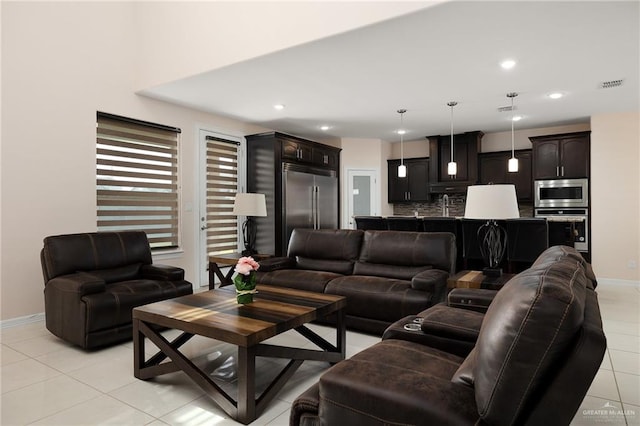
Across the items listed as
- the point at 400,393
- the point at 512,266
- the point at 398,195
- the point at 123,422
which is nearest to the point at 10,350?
the point at 123,422

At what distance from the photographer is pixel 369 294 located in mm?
3500

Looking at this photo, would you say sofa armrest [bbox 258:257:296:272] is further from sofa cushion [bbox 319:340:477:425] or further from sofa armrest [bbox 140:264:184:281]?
sofa cushion [bbox 319:340:477:425]

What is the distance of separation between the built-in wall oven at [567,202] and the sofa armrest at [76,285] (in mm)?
5930

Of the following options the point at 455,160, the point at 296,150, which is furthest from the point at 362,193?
the point at 296,150

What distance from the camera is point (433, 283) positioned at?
333 centimetres

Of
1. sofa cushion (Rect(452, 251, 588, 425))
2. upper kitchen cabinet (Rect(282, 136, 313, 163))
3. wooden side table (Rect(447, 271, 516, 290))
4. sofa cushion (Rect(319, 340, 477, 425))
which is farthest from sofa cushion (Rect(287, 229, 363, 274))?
sofa cushion (Rect(452, 251, 588, 425))

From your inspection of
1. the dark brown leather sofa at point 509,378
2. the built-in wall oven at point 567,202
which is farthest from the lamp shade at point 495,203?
the built-in wall oven at point 567,202

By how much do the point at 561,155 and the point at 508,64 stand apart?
3.19 metres

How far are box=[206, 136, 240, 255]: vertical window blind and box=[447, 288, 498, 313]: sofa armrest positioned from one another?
4056mm

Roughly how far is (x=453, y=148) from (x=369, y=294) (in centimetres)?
493

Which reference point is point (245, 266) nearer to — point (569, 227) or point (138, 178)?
point (138, 178)

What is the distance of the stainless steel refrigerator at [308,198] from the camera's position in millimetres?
6223

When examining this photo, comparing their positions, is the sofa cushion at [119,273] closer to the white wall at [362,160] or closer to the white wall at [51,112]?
the white wall at [51,112]

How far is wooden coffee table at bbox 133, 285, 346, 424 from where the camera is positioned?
2.10 m
